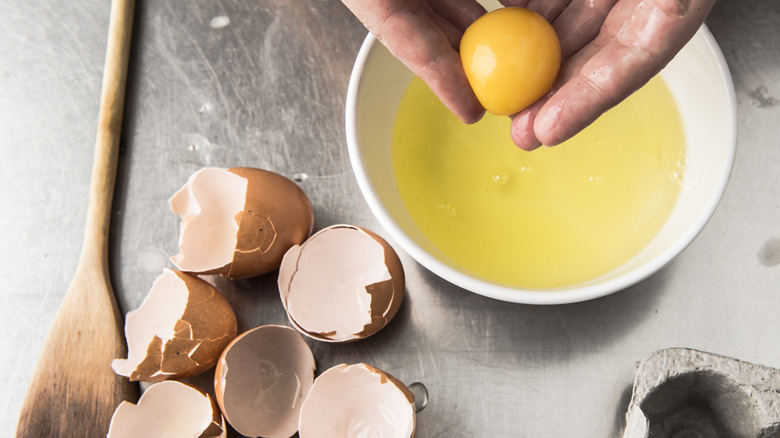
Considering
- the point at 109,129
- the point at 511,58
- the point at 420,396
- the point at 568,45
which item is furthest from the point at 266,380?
the point at 568,45

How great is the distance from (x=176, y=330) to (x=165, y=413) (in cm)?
22

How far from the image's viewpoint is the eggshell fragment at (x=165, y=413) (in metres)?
1.32

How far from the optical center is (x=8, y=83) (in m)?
1.66

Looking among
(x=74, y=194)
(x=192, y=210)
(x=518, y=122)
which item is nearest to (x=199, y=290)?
(x=192, y=210)

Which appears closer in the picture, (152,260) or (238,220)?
(238,220)

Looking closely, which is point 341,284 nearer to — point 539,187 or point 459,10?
point 539,187

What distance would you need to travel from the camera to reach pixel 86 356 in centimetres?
140

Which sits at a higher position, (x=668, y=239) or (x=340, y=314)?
(x=668, y=239)

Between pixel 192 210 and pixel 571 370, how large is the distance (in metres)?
0.91

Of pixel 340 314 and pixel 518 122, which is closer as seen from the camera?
pixel 518 122

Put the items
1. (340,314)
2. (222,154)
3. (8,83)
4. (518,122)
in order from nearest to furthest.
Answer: (518,122), (340,314), (222,154), (8,83)

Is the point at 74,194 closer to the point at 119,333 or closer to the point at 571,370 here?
the point at 119,333

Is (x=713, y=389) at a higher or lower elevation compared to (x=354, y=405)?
higher

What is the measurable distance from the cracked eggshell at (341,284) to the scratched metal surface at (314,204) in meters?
0.10
